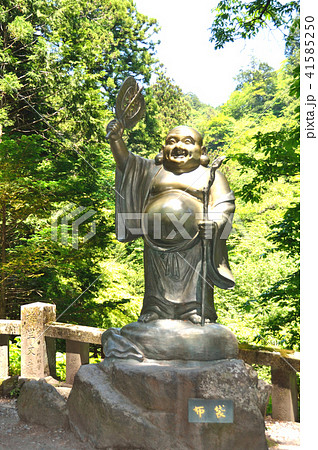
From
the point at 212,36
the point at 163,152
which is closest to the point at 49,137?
the point at 212,36

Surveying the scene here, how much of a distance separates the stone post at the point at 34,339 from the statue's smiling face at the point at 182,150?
2620 millimetres

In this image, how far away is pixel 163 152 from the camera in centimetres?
484

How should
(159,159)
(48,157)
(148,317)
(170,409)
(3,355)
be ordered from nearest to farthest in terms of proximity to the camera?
(170,409)
(148,317)
(159,159)
(3,355)
(48,157)

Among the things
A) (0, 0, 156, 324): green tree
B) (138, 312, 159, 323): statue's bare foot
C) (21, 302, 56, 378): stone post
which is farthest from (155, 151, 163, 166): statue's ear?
(0, 0, 156, 324): green tree

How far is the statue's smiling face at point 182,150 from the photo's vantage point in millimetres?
4680

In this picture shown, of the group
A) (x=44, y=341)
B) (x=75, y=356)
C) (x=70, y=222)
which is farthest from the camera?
(x=70, y=222)

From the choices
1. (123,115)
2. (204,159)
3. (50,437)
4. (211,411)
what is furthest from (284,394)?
(123,115)

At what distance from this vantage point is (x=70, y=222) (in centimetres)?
907

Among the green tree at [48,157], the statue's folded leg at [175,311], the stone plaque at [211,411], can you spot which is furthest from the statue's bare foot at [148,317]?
the green tree at [48,157]

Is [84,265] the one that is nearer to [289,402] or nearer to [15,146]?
[15,146]

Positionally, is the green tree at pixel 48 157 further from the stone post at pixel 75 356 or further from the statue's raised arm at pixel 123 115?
the statue's raised arm at pixel 123 115

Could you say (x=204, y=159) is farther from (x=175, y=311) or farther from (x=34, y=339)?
(x=34, y=339)

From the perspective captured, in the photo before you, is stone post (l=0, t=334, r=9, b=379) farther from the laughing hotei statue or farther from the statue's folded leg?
the statue's folded leg

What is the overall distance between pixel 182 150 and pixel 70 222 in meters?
4.91
